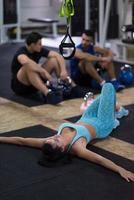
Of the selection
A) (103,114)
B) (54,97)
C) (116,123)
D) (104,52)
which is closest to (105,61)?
(104,52)

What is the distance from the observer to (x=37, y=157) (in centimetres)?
299

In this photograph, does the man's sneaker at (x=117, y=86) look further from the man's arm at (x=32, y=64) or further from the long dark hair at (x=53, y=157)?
the long dark hair at (x=53, y=157)

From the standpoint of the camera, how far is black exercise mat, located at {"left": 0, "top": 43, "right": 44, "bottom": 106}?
4.48 metres

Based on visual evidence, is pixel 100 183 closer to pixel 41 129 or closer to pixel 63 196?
pixel 63 196

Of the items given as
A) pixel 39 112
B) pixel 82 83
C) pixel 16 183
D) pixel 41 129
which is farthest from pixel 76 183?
pixel 82 83

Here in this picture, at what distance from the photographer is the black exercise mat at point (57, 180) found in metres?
2.45

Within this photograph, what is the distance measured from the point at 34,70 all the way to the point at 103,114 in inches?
49.7

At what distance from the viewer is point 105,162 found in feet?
8.92

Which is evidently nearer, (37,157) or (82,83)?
(37,157)

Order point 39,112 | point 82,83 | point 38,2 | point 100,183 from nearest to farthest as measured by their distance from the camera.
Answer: point 100,183, point 39,112, point 82,83, point 38,2

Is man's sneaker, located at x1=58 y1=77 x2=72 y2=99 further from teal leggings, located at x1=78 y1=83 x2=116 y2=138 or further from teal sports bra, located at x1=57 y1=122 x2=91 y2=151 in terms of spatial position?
teal sports bra, located at x1=57 y1=122 x2=91 y2=151

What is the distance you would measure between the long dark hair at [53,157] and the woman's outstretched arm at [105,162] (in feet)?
0.29

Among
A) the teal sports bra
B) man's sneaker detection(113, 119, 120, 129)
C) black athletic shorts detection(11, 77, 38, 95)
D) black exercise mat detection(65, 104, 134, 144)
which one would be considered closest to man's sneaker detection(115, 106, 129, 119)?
black exercise mat detection(65, 104, 134, 144)

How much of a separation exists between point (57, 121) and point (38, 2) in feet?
18.8
